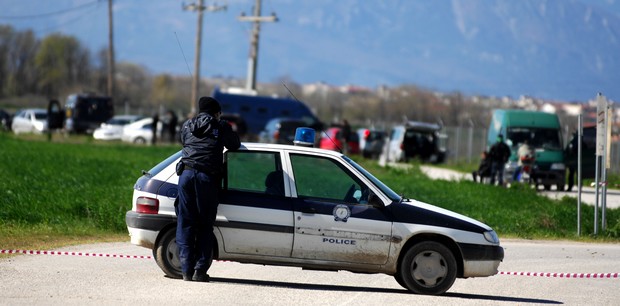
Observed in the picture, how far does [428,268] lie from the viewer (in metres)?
12.2

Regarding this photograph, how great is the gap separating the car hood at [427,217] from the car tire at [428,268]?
21 centimetres

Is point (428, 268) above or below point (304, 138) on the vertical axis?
below

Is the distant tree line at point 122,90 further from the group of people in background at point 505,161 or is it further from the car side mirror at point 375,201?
the car side mirror at point 375,201

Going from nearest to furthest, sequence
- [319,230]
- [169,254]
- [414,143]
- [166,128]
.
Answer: [319,230]
[169,254]
[414,143]
[166,128]

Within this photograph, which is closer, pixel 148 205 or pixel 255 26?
pixel 148 205

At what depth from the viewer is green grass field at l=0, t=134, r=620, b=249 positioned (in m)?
17.6

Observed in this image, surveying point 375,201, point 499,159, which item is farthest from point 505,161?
point 375,201

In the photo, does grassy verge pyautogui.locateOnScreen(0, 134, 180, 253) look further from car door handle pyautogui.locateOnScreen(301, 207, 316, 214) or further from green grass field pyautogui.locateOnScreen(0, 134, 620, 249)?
car door handle pyautogui.locateOnScreen(301, 207, 316, 214)

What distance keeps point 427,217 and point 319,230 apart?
42.0 inches

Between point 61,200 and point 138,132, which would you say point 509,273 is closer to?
point 61,200

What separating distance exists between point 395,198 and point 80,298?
339 cm

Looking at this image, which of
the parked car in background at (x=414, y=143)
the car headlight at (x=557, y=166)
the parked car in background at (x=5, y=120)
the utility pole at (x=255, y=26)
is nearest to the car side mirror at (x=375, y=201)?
the car headlight at (x=557, y=166)

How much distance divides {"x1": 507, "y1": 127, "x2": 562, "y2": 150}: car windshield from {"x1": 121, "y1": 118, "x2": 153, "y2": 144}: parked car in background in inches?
905

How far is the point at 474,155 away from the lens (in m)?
58.2
